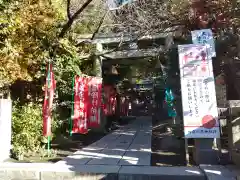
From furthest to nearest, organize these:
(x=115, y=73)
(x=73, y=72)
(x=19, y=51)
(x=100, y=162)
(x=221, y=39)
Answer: (x=115, y=73) → (x=73, y=72) → (x=221, y=39) → (x=19, y=51) → (x=100, y=162)

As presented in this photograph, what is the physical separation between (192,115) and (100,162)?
2.80 meters

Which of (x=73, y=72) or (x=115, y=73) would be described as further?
(x=115, y=73)

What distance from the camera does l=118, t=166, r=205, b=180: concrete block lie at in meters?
6.45

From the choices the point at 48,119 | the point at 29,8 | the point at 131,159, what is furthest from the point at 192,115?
the point at 29,8

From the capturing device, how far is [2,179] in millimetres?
7148

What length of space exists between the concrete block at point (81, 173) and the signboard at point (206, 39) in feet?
12.7

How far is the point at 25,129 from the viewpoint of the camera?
9.34m

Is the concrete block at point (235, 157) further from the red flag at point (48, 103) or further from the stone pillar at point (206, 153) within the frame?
the red flag at point (48, 103)

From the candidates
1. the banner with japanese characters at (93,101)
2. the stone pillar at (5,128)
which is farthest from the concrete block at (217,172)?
the banner with japanese characters at (93,101)

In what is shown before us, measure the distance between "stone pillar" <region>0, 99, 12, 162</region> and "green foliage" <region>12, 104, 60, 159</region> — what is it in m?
0.36

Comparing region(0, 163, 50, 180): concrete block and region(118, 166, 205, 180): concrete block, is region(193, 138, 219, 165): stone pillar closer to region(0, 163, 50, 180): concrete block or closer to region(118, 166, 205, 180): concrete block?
region(118, 166, 205, 180): concrete block

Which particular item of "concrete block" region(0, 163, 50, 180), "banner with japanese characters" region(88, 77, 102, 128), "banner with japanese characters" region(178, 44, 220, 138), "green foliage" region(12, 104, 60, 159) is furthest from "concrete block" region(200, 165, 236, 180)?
"banner with japanese characters" region(88, 77, 102, 128)

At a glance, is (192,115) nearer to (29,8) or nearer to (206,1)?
(206,1)

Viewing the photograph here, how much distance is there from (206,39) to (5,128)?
6292 millimetres
